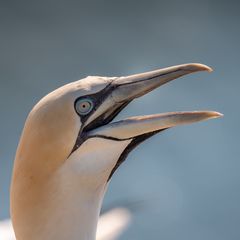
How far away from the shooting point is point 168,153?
4.11 m

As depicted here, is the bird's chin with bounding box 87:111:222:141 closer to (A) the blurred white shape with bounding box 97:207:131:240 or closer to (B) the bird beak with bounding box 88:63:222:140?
(B) the bird beak with bounding box 88:63:222:140

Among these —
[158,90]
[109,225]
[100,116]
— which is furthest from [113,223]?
[100,116]

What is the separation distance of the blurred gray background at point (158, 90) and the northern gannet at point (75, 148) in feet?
6.02

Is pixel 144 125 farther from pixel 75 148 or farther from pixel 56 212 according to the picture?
pixel 56 212

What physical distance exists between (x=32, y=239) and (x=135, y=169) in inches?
89.6

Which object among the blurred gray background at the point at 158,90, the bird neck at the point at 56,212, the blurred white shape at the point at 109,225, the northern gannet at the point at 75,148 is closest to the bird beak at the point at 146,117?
the northern gannet at the point at 75,148

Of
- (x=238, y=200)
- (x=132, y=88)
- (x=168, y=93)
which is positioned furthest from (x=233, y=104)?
(x=132, y=88)

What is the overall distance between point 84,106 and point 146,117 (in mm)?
166

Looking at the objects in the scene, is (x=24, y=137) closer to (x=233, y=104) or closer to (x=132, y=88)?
(x=132, y=88)

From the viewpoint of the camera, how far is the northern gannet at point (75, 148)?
1728 mm

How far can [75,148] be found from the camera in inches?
69.4

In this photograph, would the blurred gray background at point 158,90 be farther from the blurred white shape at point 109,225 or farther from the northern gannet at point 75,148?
the northern gannet at point 75,148

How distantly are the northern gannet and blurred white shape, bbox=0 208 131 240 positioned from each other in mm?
1618

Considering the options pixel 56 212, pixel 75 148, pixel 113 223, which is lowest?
pixel 113 223
